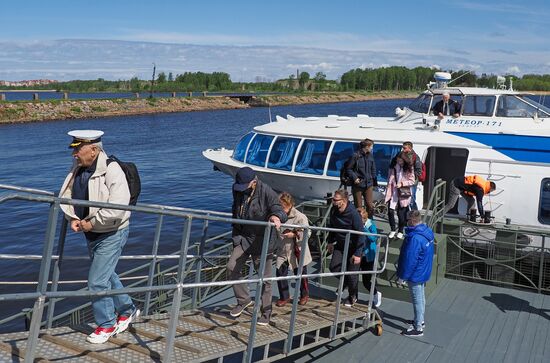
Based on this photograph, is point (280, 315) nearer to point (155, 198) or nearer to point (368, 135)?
point (368, 135)

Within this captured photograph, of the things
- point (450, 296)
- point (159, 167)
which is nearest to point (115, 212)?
point (450, 296)

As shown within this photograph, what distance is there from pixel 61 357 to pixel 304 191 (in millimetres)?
8923

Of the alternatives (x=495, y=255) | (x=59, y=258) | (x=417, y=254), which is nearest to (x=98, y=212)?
(x=59, y=258)

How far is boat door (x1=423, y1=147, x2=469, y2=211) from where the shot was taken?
37.2ft

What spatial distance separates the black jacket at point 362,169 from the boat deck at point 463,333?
225cm

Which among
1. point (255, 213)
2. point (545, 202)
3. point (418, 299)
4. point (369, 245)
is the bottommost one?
point (418, 299)

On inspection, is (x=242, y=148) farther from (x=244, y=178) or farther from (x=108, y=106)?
(x=108, y=106)

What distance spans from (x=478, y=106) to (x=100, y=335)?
9.74 m

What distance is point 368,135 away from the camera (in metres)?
12.0

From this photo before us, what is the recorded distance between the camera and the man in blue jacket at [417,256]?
6.59 meters

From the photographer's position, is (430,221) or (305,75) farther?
(305,75)

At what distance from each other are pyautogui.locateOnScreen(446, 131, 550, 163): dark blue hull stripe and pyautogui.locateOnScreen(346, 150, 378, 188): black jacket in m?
2.73

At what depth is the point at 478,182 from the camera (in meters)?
9.93

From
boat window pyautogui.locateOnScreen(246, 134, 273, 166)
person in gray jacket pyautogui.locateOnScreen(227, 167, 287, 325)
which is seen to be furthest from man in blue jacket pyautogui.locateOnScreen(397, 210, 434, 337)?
boat window pyautogui.locateOnScreen(246, 134, 273, 166)
